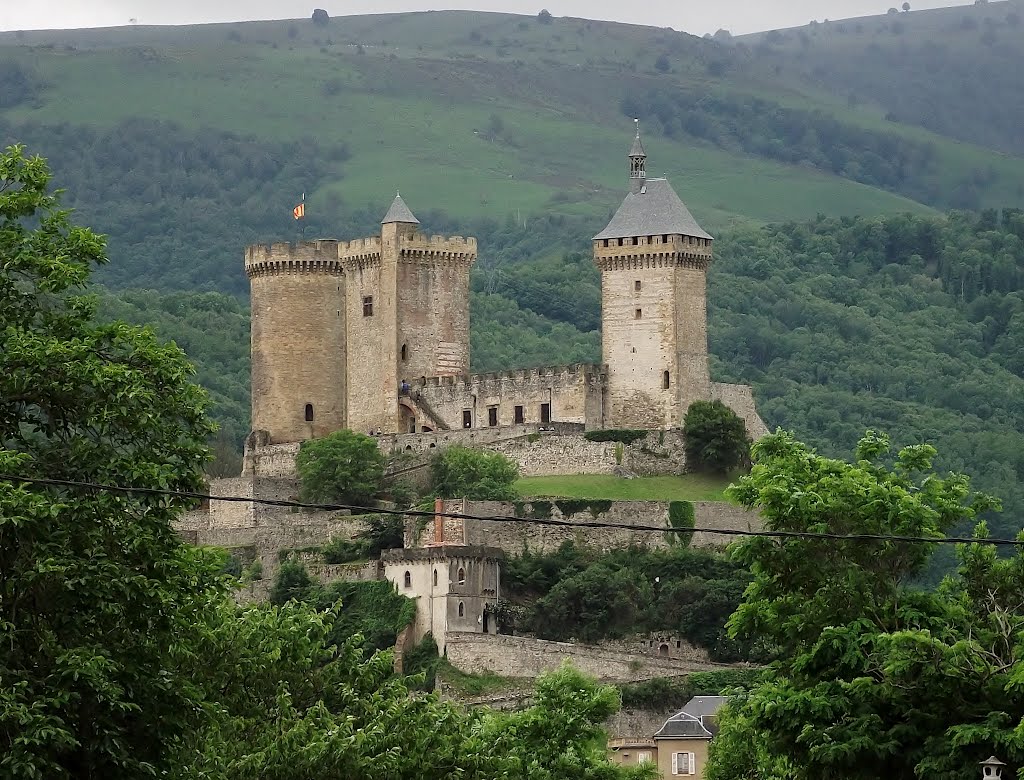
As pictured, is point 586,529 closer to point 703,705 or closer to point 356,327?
point 703,705

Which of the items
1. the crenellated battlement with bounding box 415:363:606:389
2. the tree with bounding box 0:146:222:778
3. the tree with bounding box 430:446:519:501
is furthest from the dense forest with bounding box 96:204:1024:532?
the tree with bounding box 0:146:222:778

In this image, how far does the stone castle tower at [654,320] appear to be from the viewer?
96562 millimetres

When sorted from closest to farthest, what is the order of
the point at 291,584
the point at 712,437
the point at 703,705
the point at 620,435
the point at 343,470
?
the point at 703,705
the point at 291,584
the point at 343,470
the point at 712,437
the point at 620,435

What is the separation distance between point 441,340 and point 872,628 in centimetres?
5694

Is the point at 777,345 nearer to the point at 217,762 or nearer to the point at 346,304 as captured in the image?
the point at 346,304

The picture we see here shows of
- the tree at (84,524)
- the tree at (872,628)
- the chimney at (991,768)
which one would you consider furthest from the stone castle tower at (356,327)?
the tree at (84,524)

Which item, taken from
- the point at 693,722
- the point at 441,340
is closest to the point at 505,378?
the point at 441,340

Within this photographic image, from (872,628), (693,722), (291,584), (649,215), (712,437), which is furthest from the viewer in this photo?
(649,215)

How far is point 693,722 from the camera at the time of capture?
79.2 meters

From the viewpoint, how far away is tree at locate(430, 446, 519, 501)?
309 ft

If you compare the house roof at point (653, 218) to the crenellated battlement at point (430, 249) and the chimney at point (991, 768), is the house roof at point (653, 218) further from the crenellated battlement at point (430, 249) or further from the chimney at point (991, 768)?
the chimney at point (991, 768)

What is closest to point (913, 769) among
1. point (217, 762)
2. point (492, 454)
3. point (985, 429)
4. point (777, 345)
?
point (217, 762)

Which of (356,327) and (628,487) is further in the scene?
(356,327)

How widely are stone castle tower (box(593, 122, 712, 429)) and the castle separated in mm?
45
